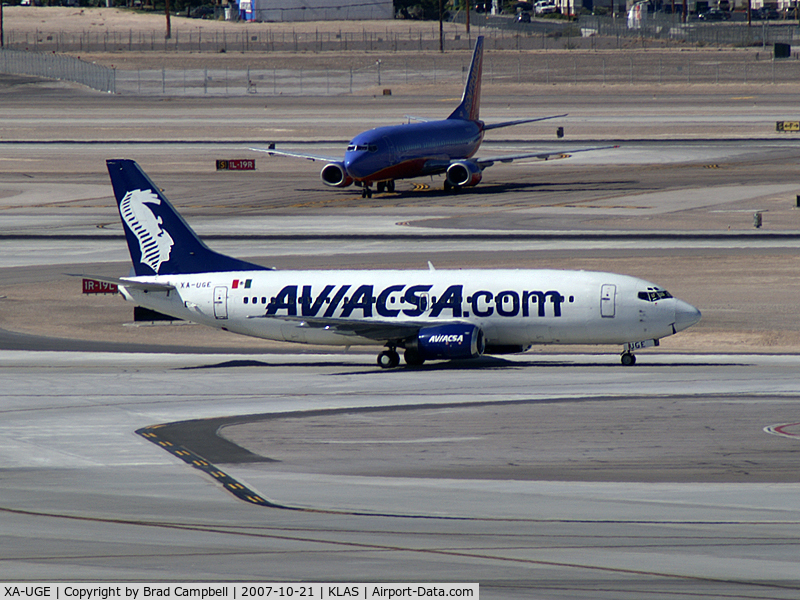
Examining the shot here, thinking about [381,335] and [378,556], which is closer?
[378,556]

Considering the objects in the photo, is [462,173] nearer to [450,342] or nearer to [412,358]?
[412,358]

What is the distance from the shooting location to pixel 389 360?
52.4m

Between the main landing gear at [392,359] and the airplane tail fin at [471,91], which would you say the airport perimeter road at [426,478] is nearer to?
the main landing gear at [392,359]

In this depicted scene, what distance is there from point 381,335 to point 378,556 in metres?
28.7

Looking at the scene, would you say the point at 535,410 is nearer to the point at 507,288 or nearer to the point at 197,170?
the point at 507,288

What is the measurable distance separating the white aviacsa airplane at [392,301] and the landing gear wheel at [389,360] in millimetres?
44

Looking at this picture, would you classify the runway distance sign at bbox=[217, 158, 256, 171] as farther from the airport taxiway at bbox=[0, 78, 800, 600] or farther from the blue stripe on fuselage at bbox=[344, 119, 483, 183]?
the airport taxiway at bbox=[0, 78, 800, 600]

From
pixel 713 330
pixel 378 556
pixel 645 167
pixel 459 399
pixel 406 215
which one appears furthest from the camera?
pixel 645 167

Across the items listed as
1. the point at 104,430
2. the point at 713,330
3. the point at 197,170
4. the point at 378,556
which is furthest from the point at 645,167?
the point at 378,556

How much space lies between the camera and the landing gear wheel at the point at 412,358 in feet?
171

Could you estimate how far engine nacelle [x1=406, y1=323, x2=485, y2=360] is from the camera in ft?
163

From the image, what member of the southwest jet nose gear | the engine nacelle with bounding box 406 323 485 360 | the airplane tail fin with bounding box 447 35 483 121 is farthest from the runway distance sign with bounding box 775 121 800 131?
the engine nacelle with bounding box 406 323 485 360

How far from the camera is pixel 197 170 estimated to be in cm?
13125

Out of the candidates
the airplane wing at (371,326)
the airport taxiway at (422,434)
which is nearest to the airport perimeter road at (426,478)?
the airport taxiway at (422,434)
